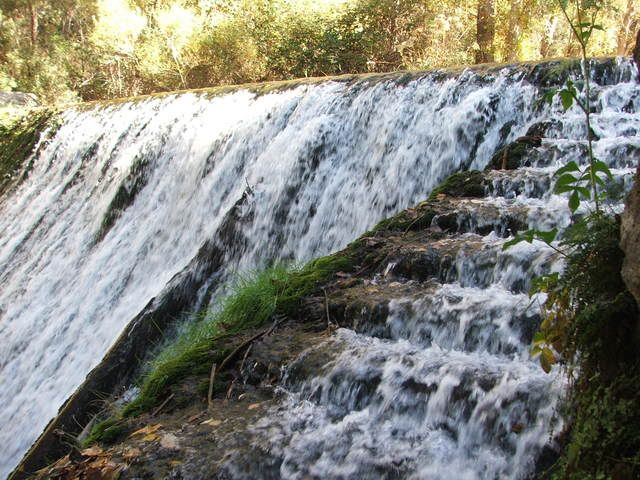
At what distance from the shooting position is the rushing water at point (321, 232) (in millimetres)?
2480

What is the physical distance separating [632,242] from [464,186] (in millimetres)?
2978

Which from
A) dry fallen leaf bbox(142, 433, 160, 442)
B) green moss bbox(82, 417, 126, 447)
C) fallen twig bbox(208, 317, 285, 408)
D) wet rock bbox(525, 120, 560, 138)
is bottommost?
green moss bbox(82, 417, 126, 447)

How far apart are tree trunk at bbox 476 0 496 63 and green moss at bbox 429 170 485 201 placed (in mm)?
10740

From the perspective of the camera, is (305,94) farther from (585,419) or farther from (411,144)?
(585,419)

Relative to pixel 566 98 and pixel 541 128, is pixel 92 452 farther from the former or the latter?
pixel 541 128

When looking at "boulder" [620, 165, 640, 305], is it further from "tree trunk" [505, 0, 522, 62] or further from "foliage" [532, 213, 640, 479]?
"tree trunk" [505, 0, 522, 62]

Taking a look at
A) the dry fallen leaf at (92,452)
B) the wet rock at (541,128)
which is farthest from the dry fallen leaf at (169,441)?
the wet rock at (541,128)

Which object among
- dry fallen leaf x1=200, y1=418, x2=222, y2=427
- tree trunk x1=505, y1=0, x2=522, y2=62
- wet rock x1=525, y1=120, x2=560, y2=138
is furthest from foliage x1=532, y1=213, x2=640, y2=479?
tree trunk x1=505, y1=0, x2=522, y2=62

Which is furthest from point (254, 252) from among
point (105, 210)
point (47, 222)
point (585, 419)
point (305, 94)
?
point (47, 222)

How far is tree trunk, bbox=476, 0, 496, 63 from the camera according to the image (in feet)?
47.5

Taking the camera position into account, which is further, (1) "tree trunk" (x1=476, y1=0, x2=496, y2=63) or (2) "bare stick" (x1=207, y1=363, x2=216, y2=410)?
(1) "tree trunk" (x1=476, y1=0, x2=496, y2=63)

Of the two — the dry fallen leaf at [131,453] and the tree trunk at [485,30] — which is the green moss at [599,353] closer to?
the dry fallen leaf at [131,453]

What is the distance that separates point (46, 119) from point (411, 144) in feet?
33.6

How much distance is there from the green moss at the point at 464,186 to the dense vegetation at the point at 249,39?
24.8ft
